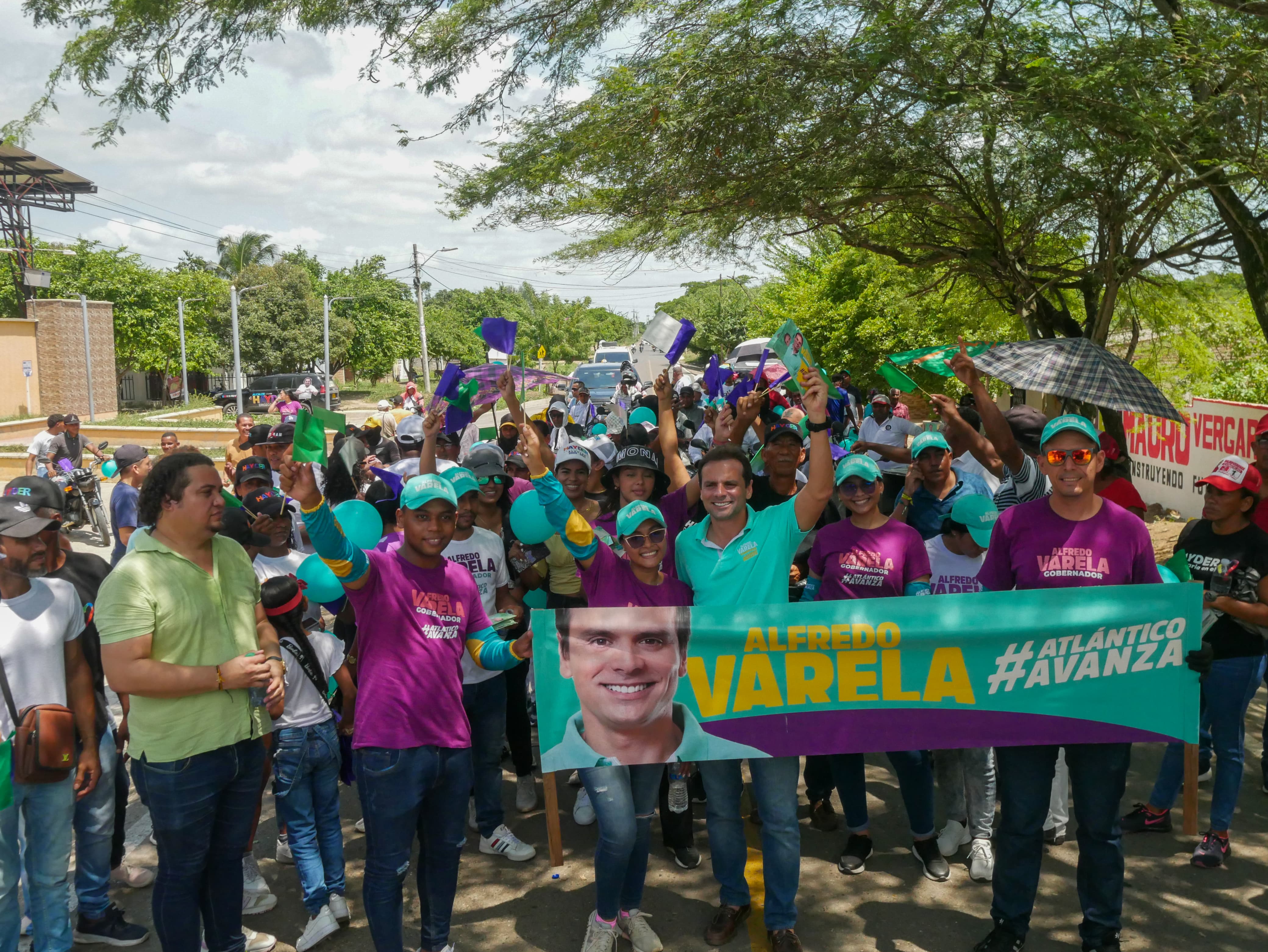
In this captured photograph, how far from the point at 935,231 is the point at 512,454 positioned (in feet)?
24.2

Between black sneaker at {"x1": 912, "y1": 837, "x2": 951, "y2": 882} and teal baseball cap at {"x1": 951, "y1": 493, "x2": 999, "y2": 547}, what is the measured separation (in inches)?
57.9

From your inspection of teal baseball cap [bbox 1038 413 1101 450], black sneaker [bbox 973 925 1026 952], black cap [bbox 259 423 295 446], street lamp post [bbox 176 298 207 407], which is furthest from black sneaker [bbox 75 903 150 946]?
street lamp post [bbox 176 298 207 407]

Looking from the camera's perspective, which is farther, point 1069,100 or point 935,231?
point 935,231

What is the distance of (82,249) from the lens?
47219mm

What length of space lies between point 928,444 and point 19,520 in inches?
174

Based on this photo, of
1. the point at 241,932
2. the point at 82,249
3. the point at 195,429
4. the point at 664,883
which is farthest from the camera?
the point at 82,249

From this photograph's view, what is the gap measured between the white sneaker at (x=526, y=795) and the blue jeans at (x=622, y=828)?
4.91 feet

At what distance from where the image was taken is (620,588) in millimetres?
4344

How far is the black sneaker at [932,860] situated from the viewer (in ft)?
15.8

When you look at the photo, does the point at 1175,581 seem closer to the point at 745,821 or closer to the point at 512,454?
the point at 745,821

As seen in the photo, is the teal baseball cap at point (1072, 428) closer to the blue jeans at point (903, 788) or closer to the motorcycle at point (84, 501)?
the blue jeans at point (903, 788)

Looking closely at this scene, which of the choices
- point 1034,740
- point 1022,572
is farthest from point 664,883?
point 1022,572

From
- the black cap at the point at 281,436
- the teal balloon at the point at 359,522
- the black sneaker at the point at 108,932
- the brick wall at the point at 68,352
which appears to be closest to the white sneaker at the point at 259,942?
the black sneaker at the point at 108,932

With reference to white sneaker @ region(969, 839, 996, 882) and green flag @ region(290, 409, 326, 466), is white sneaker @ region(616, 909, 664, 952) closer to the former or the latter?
white sneaker @ region(969, 839, 996, 882)
